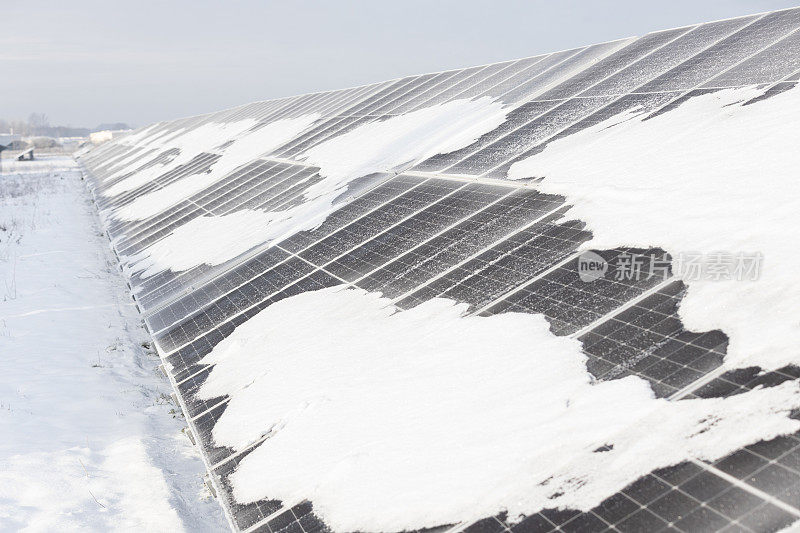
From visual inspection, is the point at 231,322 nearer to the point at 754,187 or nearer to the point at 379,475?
the point at 379,475

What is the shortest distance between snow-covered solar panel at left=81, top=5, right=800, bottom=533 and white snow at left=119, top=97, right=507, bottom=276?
0.31 ft

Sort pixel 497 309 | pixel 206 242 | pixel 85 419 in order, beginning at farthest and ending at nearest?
1. pixel 206 242
2. pixel 85 419
3. pixel 497 309

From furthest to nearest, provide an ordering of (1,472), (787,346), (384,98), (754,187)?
(384,98), (1,472), (754,187), (787,346)

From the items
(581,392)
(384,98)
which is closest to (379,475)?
(581,392)

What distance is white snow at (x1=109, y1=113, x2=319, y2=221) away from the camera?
795 inches

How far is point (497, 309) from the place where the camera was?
5.98 meters

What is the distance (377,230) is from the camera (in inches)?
377

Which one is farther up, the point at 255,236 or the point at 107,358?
the point at 255,236

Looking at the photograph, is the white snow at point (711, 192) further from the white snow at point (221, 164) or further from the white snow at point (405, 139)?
the white snow at point (221, 164)

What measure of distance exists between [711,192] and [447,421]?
3.88 m

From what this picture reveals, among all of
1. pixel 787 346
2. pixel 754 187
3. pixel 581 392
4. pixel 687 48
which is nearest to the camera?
pixel 787 346

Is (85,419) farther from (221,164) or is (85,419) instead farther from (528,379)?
(221,164)

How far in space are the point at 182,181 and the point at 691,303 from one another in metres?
21.1

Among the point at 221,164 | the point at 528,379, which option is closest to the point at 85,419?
the point at 528,379
